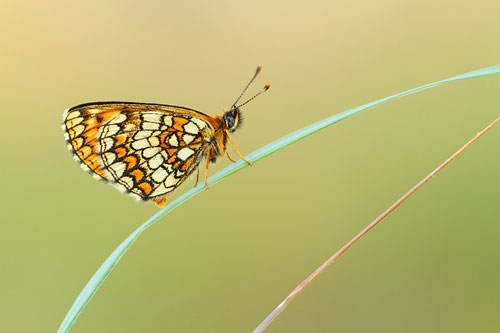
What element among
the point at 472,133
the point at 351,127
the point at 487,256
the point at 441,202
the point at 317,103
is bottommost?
the point at 487,256

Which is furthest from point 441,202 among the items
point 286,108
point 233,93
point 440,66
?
point 233,93

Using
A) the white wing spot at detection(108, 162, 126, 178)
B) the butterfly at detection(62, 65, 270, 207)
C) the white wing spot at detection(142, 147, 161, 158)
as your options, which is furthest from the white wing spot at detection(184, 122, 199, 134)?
the white wing spot at detection(108, 162, 126, 178)

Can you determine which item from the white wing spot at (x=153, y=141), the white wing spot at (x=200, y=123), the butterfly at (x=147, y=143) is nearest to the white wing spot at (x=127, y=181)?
the butterfly at (x=147, y=143)

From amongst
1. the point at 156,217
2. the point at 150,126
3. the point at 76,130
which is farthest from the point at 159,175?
the point at 156,217

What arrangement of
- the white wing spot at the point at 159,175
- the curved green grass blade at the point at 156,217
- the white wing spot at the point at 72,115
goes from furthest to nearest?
the white wing spot at the point at 159,175
the white wing spot at the point at 72,115
the curved green grass blade at the point at 156,217

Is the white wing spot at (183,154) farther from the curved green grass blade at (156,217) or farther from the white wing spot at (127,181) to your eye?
the curved green grass blade at (156,217)

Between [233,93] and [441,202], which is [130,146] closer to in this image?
[233,93]

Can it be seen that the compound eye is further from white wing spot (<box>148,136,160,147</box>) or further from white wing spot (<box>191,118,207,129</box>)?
white wing spot (<box>148,136,160,147</box>)

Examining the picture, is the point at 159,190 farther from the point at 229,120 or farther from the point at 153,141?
the point at 229,120
